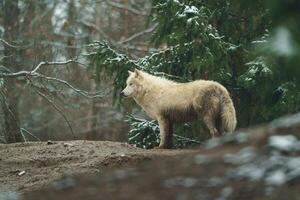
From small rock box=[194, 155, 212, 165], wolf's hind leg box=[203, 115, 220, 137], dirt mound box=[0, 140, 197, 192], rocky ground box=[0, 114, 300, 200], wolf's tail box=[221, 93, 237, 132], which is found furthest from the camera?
wolf's hind leg box=[203, 115, 220, 137]

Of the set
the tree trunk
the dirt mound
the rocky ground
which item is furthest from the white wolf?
the rocky ground

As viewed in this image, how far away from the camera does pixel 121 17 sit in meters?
34.6

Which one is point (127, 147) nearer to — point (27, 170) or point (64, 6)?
point (27, 170)

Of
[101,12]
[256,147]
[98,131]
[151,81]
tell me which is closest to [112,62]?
[151,81]

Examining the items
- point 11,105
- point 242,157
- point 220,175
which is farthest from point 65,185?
point 11,105

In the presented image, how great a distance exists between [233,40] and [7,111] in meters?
6.13

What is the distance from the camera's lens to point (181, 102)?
13.0 meters

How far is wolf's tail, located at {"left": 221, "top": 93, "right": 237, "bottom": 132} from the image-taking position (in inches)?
495

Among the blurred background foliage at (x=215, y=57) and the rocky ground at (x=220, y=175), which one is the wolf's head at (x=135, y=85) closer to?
the blurred background foliage at (x=215, y=57)

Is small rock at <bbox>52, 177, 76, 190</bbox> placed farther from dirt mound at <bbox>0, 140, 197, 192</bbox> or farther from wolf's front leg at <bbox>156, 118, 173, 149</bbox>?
wolf's front leg at <bbox>156, 118, 173, 149</bbox>

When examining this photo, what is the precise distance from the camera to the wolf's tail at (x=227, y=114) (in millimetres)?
12582

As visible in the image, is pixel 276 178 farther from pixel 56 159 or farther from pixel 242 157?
pixel 56 159

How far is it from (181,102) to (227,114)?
96 cm

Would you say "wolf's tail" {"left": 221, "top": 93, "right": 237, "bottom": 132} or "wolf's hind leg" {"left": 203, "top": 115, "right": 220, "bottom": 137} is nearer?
"wolf's tail" {"left": 221, "top": 93, "right": 237, "bottom": 132}
